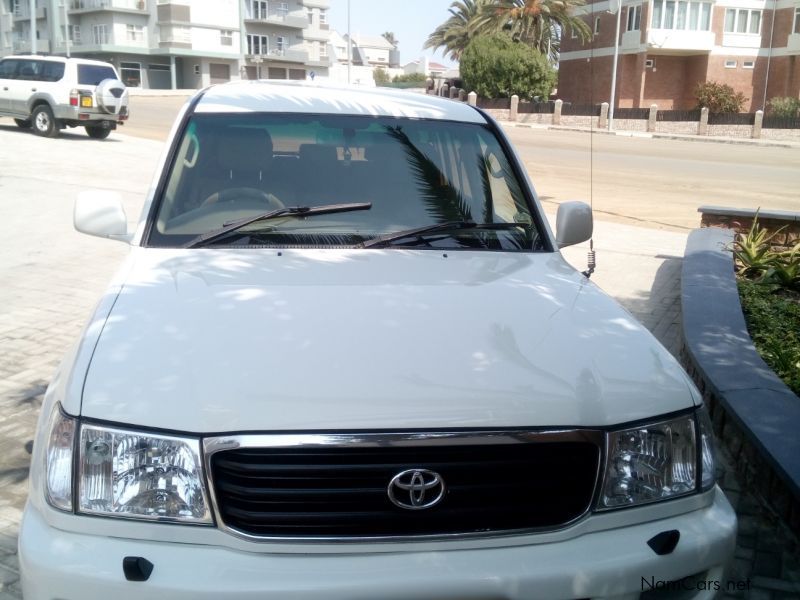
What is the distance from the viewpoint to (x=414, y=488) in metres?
2.20

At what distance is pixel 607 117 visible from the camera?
46.6 meters

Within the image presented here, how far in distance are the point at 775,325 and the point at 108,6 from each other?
7013 centimetres

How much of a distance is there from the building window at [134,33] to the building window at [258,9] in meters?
11.0

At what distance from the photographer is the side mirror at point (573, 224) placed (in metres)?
3.96

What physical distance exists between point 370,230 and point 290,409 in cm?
156

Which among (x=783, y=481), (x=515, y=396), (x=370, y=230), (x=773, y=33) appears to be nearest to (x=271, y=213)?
(x=370, y=230)

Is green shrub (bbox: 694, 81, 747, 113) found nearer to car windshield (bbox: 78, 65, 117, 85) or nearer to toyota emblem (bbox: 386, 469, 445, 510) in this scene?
car windshield (bbox: 78, 65, 117, 85)

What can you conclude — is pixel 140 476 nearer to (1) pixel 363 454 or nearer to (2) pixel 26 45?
(1) pixel 363 454

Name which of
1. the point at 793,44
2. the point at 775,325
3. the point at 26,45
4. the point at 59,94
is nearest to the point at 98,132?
the point at 59,94

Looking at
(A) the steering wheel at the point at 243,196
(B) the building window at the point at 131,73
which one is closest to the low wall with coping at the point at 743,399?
(A) the steering wheel at the point at 243,196

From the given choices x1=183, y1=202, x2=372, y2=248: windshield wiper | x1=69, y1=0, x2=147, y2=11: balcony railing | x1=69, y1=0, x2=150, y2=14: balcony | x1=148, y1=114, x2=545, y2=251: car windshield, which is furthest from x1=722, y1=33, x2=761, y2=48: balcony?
x1=183, y1=202, x2=372, y2=248: windshield wiper

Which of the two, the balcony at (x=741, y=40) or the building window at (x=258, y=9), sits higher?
the building window at (x=258, y=9)

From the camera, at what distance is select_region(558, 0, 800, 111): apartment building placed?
53.7 meters

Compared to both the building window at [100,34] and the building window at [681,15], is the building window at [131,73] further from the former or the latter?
the building window at [681,15]
